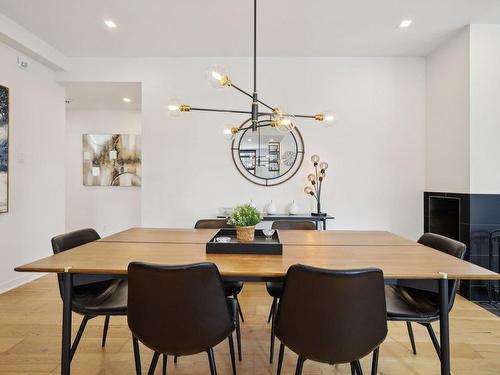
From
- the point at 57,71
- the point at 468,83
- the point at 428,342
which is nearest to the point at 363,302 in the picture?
the point at 428,342

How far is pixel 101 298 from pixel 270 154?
2.51 meters

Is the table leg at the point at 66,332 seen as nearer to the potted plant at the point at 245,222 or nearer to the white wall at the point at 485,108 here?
the potted plant at the point at 245,222

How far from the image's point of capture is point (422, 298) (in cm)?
168

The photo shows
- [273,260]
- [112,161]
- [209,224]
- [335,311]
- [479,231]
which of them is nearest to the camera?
[335,311]

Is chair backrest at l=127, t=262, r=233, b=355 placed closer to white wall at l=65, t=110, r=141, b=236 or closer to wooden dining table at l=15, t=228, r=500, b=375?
wooden dining table at l=15, t=228, r=500, b=375

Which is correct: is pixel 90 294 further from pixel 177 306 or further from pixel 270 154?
pixel 270 154

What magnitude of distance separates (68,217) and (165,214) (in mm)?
2666

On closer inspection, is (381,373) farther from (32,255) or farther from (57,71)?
(57,71)

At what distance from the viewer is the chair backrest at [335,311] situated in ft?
3.62

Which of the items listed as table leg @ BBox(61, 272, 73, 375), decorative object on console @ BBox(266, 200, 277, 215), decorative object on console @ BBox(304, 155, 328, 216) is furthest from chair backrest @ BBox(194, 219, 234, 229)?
decorative object on console @ BBox(304, 155, 328, 216)

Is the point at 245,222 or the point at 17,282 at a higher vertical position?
the point at 245,222

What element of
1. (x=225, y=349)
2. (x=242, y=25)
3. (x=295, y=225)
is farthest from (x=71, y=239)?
(x=242, y=25)

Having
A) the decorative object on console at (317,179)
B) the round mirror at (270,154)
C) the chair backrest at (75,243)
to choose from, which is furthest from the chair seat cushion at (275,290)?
the round mirror at (270,154)

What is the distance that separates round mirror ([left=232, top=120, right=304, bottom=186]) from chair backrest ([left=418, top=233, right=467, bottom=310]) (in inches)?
74.1
